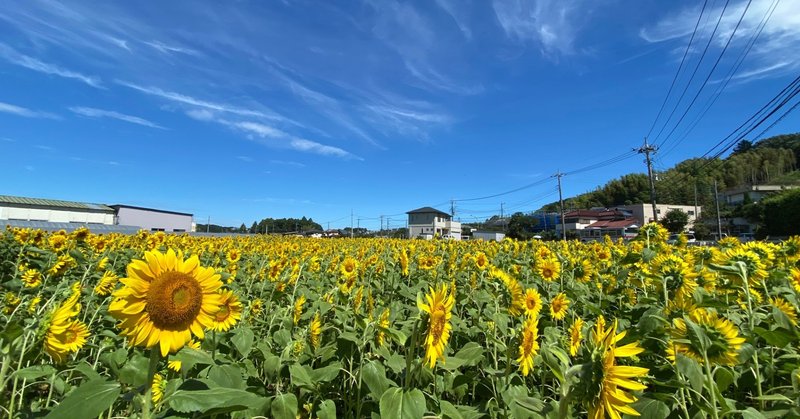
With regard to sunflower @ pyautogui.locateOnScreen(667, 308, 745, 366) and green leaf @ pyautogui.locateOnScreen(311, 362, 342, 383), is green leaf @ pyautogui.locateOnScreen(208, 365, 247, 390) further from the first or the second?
sunflower @ pyautogui.locateOnScreen(667, 308, 745, 366)

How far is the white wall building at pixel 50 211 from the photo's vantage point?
29.7m

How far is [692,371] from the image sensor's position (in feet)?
4.12

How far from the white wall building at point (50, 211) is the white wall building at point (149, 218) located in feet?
3.51

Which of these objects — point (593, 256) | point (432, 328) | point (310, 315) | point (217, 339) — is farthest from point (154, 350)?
point (593, 256)

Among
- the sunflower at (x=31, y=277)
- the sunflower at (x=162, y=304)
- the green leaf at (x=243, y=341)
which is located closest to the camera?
the sunflower at (x=162, y=304)

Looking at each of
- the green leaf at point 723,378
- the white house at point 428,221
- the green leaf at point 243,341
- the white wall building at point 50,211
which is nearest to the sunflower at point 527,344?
the green leaf at point 723,378

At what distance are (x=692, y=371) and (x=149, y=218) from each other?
4758cm

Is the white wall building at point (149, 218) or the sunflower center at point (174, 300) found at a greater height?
the white wall building at point (149, 218)

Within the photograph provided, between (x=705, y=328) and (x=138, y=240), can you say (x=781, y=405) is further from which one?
(x=138, y=240)

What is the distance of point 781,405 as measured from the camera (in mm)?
1471

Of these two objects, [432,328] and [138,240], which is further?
[138,240]

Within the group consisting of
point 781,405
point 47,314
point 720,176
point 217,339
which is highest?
point 720,176

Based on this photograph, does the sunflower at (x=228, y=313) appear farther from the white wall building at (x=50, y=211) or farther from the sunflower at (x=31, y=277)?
the white wall building at (x=50, y=211)

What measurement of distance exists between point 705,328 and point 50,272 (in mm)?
5099
